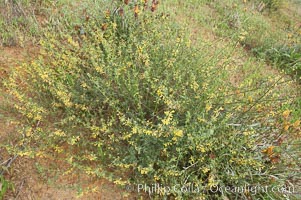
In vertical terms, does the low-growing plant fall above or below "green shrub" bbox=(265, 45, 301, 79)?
below

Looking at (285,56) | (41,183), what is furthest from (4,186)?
(285,56)

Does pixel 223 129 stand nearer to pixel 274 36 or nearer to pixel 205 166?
pixel 205 166

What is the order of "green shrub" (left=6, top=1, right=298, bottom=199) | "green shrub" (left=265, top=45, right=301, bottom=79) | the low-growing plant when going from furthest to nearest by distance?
"green shrub" (left=265, top=45, right=301, bottom=79)
"green shrub" (left=6, top=1, right=298, bottom=199)
the low-growing plant

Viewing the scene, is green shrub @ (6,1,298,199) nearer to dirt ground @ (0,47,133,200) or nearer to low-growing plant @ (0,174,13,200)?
dirt ground @ (0,47,133,200)

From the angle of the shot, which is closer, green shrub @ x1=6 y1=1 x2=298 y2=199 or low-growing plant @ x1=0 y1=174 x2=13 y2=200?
low-growing plant @ x1=0 y1=174 x2=13 y2=200

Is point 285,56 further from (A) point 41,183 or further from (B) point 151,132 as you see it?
(A) point 41,183

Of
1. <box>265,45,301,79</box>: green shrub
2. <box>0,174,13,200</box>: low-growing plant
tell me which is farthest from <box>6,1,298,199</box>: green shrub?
<box>265,45,301,79</box>: green shrub

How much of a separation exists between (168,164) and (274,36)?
3.52m

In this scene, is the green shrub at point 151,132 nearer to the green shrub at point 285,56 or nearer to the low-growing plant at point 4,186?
the low-growing plant at point 4,186

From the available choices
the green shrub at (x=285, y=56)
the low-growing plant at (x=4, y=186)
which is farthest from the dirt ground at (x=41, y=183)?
the green shrub at (x=285, y=56)

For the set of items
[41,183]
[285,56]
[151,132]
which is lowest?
[41,183]

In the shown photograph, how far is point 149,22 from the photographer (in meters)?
2.54

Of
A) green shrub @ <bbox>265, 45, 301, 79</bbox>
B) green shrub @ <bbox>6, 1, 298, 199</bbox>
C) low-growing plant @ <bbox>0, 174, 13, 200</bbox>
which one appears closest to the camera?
low-growing plant @ <bbox>0, 174, 13, 200</bbox>

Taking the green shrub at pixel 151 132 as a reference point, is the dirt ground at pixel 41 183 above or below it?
below
